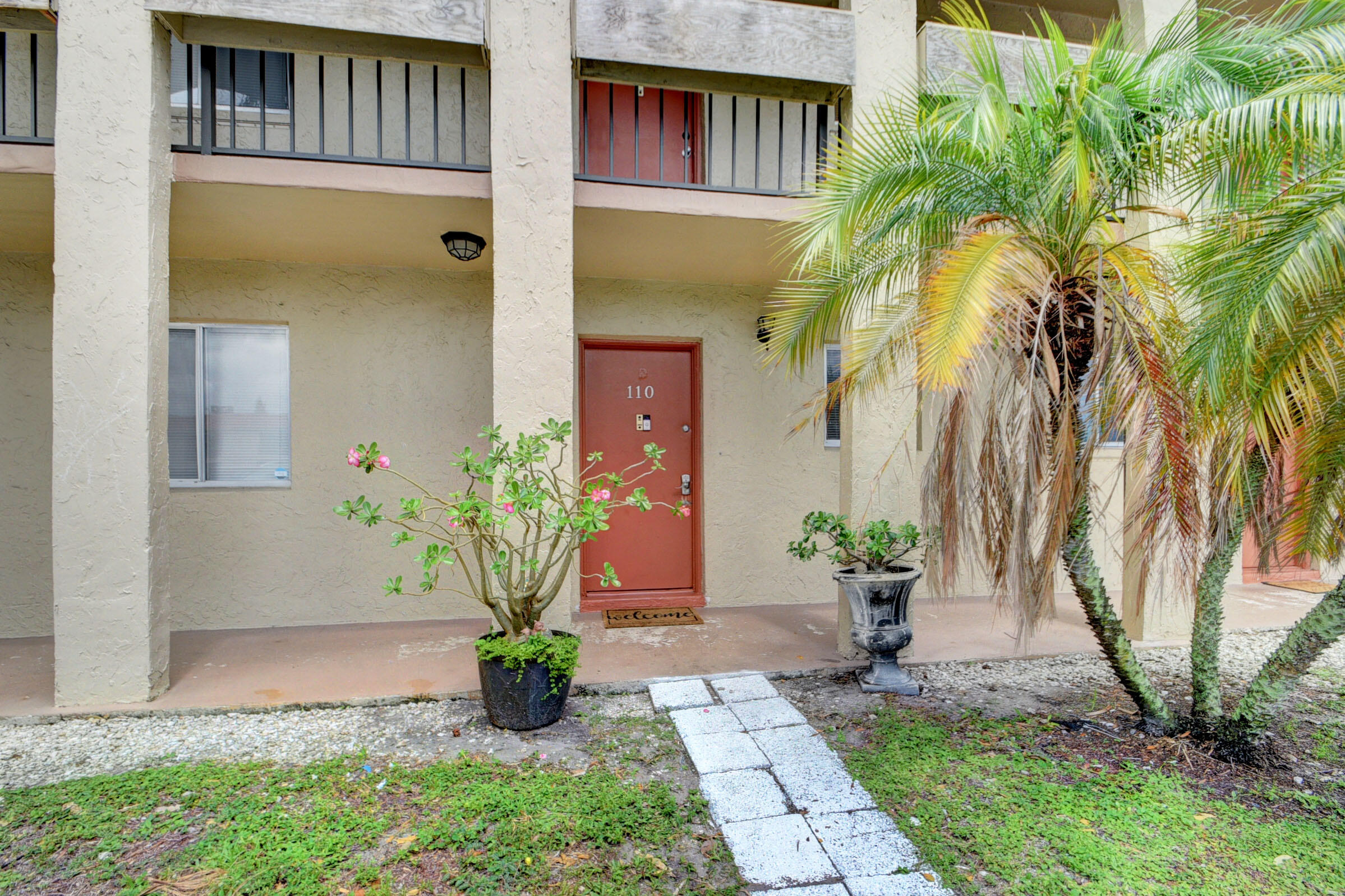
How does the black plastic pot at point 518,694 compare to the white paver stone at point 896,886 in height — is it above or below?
above

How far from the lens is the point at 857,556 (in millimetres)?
4188

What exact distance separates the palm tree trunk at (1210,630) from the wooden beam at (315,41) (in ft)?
16.2

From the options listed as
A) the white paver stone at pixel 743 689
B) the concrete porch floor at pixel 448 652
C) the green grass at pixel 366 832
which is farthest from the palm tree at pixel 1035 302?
the green grass at pixel 366 832

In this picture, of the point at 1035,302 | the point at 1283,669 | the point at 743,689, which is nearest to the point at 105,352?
the point at 743,689

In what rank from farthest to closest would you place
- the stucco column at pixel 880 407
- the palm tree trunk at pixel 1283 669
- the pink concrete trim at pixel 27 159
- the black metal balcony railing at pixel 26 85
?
the black metal balcony railing at pixel 26 85 → the stucco column at pixel 880 407 → the pink concrete trim at pixel 27 159 → the palm tree trunk at pixel 1283 669

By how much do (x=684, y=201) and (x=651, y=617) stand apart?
3252mm

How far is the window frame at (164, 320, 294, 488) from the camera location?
5.27 metres

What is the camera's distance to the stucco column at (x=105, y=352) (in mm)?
3658

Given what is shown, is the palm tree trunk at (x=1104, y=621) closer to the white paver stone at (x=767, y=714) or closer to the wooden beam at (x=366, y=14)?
the white paver stone at (x=767, y=714)

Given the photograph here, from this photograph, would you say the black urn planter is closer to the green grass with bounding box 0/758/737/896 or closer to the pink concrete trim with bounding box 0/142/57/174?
the green grass with bounding box 0/758/737/896

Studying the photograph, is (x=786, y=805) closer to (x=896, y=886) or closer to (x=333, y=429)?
(x=896, y=886)

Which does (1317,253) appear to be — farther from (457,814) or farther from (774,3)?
Answer: (457,814)

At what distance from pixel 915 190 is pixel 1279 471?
235cm

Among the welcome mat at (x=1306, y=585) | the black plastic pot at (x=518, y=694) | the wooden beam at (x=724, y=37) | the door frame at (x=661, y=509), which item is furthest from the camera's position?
the welcome mat at (x=1306, y=585)
